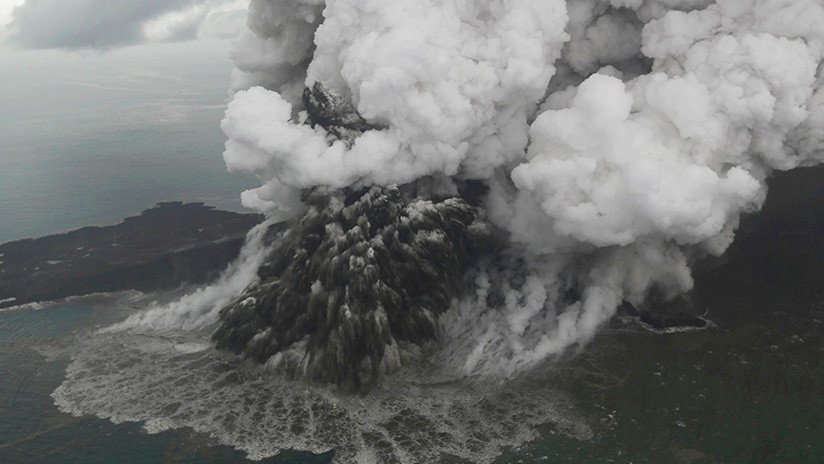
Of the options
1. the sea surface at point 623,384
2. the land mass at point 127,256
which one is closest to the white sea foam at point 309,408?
the sea surface at point 623,384

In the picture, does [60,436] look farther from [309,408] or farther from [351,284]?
[351,284]

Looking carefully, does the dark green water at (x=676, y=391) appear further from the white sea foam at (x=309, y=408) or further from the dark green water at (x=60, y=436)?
the white sea foam at (x=309, y=408)

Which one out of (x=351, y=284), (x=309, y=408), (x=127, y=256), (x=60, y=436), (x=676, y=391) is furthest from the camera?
(x=127, y=256)

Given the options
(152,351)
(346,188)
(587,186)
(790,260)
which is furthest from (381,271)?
(790,260)

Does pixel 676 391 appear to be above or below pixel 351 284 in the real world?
below

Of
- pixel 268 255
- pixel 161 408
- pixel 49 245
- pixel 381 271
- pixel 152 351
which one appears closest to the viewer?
pixel 161 408

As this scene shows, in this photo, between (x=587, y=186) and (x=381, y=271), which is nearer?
(x=587, y=186)

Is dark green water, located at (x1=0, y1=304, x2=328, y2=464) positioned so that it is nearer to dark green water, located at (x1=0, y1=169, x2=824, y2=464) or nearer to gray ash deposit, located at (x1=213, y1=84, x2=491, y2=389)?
dark green water, located at (x1=0, y1=169, x2=824, y2=464)

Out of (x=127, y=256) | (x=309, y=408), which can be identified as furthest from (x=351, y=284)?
(x=127, y=256)

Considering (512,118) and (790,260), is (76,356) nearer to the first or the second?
(512,118)
